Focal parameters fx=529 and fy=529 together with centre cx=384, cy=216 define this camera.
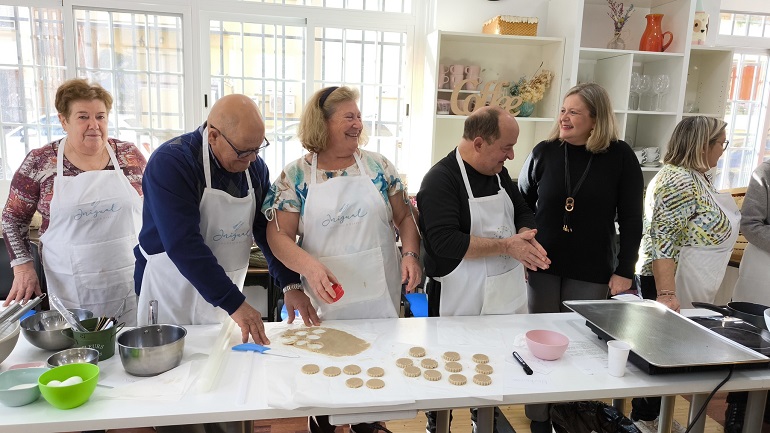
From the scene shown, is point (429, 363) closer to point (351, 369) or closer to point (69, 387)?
point (351, 369)

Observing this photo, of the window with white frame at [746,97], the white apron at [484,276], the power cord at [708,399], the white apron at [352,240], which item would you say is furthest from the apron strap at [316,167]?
the window with white frame at [746,97]

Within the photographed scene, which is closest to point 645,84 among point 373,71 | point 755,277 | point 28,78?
point 755,277

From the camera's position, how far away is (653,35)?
355cm

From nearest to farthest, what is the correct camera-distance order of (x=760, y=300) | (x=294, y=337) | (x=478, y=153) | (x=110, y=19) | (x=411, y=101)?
1. (x=294, y=337)
2. (x=478, y=153)
3. (x=760, y=300)
4. (x=110, y=19)
5. (x=411, y=101)

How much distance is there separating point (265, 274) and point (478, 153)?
175 centimetres

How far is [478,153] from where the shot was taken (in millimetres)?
1841

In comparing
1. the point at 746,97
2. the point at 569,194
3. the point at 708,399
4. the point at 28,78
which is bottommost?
the point at 708,399

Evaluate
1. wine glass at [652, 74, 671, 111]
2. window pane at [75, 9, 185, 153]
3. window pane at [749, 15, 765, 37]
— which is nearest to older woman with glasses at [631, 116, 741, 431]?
wine glass at [652, 74, 671, 111]

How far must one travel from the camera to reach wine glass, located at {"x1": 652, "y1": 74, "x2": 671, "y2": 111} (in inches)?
143

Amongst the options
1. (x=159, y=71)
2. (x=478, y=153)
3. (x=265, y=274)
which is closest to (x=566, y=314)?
(x=478, y=153)

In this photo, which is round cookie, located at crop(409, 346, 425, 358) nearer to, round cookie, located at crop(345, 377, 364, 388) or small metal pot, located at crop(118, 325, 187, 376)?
round cookie, located at crop(345, 377, 364, 388)

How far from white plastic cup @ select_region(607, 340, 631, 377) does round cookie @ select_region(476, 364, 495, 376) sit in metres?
0.32

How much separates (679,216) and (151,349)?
2075 millimetres

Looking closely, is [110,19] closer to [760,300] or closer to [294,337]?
[294,337]
